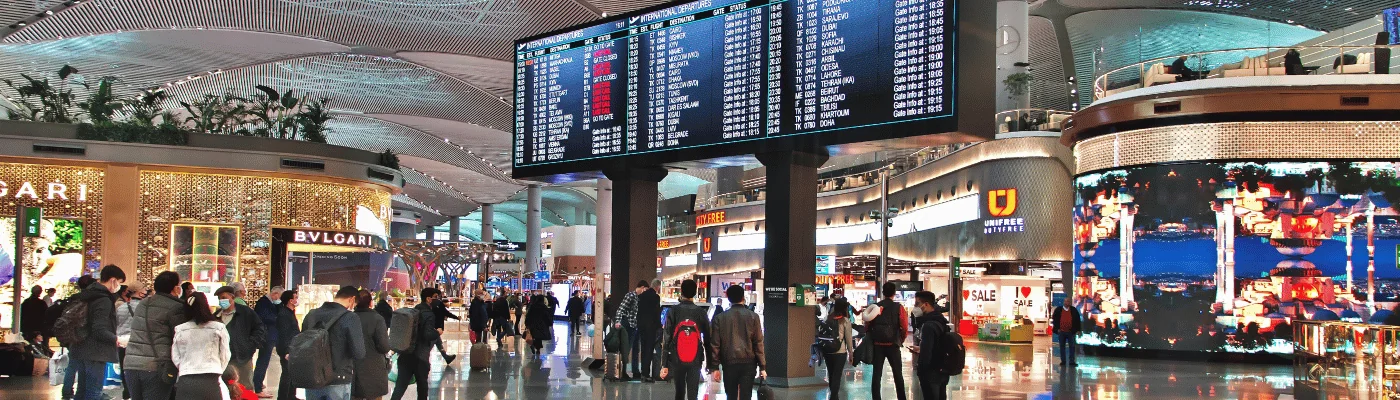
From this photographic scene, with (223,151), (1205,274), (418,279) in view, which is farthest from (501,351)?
(418,279)

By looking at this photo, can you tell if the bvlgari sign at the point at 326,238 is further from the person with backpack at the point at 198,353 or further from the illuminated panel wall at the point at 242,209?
the person with backpack at the point at 198,353

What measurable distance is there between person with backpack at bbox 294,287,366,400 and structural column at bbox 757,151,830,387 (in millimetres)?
6485

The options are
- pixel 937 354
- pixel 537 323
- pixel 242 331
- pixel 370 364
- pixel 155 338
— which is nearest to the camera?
pixel 155 338

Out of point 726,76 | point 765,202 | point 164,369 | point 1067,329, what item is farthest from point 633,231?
point 164,369

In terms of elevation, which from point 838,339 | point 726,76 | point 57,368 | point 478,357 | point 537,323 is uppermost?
point 726,76

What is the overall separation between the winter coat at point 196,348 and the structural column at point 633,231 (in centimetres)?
904

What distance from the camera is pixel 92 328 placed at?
10109 millimetres

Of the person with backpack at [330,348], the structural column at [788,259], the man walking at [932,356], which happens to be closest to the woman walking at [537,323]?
the structural column at [788,259]

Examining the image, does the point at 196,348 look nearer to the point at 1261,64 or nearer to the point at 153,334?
the point at 153,334

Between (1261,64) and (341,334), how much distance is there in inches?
650

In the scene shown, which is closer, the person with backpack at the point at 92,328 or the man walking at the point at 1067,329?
the person with backpack at the point at 92,328

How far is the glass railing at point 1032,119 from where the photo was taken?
29.6 meters

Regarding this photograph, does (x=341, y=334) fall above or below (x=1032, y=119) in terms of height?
below

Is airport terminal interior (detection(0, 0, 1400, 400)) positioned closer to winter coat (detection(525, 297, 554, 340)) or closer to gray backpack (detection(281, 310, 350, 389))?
gray backpack (detection(281, 310, 350, 389))
